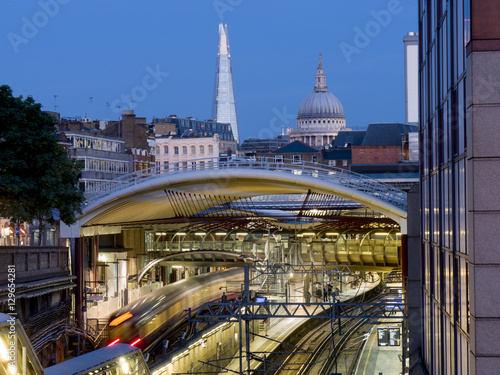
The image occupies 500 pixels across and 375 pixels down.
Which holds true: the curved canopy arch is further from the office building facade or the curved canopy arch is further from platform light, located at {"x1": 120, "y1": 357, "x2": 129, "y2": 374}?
platform light, located at {"x1": 120, "y1": 357, "x2": 129, "y2": 374}

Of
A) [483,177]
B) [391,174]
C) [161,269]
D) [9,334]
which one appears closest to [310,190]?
[161,269]

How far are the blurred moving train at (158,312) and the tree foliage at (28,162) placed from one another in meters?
6.19

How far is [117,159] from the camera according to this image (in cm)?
10544

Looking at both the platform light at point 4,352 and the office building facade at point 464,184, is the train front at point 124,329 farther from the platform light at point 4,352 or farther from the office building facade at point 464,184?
the platform light at point 4,352

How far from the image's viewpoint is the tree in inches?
1607

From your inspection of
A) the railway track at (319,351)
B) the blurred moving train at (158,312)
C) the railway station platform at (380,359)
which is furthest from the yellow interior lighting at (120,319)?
the railway station platform at (380,359)

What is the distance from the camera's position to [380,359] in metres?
43.4

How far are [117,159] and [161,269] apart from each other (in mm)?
36760

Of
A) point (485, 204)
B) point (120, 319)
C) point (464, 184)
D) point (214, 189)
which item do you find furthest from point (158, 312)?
point (485, 204)

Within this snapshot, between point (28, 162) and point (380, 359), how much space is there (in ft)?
63.3

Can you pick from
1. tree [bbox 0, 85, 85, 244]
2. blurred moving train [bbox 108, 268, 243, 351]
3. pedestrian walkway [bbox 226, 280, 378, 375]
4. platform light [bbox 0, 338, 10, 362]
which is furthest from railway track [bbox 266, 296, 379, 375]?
platform light [bbox 0, 338, 10, 362]

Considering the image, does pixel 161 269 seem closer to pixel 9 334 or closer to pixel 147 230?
pixel 147 230

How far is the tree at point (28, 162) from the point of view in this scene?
40.8 metres

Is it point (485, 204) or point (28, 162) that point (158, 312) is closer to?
point (28, 162)
